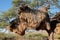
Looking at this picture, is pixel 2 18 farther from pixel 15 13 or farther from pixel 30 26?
pixel 30 26

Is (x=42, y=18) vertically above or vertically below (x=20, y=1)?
below

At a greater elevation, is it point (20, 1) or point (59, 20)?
point (20, 1)

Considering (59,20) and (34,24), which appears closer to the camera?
(34,24)

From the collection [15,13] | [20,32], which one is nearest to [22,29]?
[20,32]

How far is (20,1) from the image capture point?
57.3 ft

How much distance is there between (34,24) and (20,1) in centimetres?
240

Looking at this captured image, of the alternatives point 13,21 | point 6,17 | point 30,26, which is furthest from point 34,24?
point 6,17

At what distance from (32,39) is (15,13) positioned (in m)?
15.5

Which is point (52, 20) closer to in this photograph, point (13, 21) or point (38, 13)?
point (38, 13)

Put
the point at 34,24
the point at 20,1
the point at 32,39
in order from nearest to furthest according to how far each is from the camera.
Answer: the point at 34,24, the point at 20,1, the point at 32,39

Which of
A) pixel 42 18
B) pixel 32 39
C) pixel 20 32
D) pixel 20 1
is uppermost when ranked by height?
pixel 20 1

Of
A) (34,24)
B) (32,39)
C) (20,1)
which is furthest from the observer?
(32,39)

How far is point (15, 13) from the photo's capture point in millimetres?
17797

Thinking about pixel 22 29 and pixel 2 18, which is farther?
pixel 2 18
